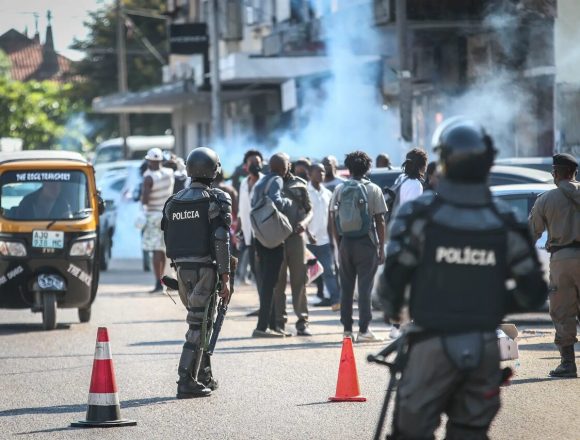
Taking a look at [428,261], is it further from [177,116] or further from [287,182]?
[177,116]

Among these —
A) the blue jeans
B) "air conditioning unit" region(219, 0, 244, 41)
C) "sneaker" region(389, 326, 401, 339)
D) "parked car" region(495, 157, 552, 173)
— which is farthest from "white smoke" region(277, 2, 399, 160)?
"sneaker" region(389, 326, 401, 339)

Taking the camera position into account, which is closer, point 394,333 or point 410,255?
point 410,255

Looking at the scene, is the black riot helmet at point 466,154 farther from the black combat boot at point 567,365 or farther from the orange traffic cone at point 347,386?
the black combat boot at point 567,365

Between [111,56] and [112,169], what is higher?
[111,56]

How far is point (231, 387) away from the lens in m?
11.2

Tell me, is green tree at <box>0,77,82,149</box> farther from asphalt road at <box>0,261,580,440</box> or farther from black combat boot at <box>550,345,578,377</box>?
black combat boot at <box>550,345,578,377</box>

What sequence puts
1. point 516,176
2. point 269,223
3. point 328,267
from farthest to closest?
point 328,267 → point 516,176 → point 269,223

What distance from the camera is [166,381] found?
11.7 meters

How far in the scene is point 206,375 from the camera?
1093 cm

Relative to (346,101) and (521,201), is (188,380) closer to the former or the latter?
(521,201)

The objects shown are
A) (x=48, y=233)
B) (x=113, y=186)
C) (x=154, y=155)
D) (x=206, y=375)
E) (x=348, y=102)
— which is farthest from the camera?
(x=348, y=102)

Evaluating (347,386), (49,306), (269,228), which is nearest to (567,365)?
(347,386)

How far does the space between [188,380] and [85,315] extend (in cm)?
632

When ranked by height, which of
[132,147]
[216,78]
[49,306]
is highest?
[216,78]
